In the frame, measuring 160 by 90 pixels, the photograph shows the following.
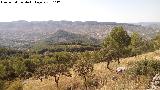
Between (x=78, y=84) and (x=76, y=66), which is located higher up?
(x=76, y=66)

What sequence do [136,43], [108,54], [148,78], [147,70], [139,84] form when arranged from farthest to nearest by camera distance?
[136,43] → [108,54] → [147,70] → [148,78] → [139,84]

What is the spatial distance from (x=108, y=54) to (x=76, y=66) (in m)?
21.1

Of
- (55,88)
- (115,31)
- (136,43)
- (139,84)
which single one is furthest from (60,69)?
(136,43)

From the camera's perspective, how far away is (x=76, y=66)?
2639 centimetres

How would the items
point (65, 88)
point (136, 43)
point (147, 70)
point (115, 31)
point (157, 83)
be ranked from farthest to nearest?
point (136, 43) → point (115, 31) → point (65, 88) → point (147, 70) → point (157, 83)

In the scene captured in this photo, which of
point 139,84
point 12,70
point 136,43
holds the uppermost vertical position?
point 139,84

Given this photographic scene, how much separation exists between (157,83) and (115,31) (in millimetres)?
51440

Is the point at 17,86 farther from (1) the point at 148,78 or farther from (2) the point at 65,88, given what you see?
(1) the point at 148,78

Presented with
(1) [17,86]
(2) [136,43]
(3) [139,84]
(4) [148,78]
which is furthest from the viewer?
(2) [136,43]

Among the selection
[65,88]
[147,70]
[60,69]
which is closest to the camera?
[147,70]

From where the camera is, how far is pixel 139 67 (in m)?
16.3

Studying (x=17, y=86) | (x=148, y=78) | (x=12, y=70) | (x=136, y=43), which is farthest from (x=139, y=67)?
(x=12, y=70)

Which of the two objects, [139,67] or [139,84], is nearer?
[139,84]

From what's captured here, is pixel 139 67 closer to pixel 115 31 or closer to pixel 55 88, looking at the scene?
pixel 55 88
